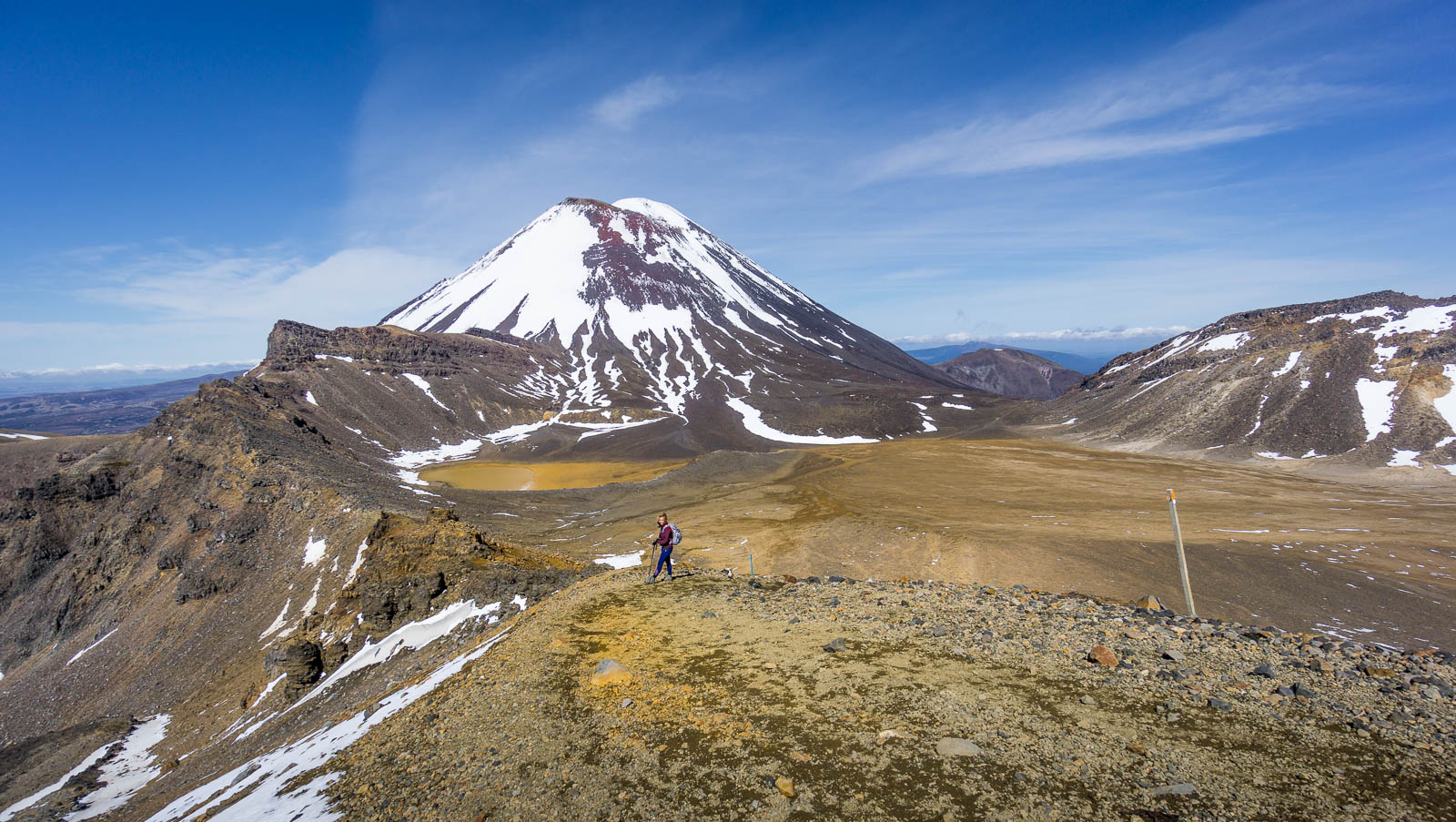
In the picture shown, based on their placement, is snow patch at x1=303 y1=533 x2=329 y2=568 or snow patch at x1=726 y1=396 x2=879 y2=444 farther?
snow patch at x1=726 y1=396 x2=879 y2=444

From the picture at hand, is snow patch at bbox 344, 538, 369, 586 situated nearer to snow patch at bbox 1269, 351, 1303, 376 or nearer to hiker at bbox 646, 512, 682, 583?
hiker at bbox 646, 512, 682, 583

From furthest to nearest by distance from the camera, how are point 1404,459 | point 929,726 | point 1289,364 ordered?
1. point 1289,364
2. point 1404,459
3. point 929,726

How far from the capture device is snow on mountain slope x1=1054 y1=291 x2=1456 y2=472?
212 ft

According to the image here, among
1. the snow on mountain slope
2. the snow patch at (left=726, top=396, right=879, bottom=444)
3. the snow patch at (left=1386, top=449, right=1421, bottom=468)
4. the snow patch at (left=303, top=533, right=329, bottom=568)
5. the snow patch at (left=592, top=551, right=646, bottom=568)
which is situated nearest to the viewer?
the snow patch at (left=303, top=533, right=329, bottom=568)

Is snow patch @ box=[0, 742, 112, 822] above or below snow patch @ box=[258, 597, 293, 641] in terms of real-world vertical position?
below

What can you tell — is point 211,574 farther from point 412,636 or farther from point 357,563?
point 412,636

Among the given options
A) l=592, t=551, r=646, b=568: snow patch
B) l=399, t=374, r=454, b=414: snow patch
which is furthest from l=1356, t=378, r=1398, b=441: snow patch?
l=399, t=374, r=454, b=414: snow patch

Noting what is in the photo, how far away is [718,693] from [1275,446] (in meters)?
88.5

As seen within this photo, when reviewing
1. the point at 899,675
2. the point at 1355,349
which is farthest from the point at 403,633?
the point at 1355,349

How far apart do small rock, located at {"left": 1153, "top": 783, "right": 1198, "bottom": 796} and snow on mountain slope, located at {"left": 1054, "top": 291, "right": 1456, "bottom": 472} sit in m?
81.0

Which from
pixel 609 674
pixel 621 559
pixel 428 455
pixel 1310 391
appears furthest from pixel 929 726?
pixel 428 455

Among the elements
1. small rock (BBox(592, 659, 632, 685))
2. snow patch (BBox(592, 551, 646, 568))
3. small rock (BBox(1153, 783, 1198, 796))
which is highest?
small rock (BBox(1153, 783, 1198, 796))

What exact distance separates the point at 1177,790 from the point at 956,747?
2.30m

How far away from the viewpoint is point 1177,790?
6.53 m
